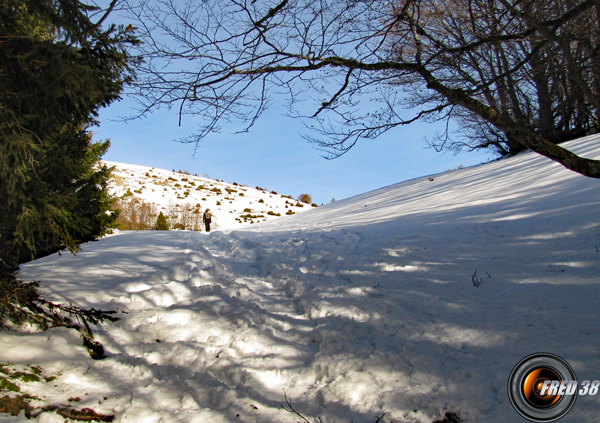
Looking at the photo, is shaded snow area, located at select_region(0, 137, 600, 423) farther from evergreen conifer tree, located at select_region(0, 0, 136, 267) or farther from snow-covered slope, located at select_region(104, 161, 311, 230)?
snow-covered slope, located at select_region(104, 161, 311, 230)

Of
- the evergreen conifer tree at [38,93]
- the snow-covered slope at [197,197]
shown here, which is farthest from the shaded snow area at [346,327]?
the snow-covered slope at [197,197]

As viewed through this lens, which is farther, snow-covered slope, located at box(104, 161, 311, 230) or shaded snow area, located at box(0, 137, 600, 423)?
snow-covered slope, located at box(104, 161, 311, 230)

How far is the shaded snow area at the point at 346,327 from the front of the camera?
Result: 2246 mm

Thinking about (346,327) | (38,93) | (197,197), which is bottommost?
(346,327)

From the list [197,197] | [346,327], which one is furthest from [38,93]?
[197,197]

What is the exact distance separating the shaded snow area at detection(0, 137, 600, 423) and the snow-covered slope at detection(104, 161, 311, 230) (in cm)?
1513

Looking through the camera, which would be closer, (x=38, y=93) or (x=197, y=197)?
(x=38, y=93)

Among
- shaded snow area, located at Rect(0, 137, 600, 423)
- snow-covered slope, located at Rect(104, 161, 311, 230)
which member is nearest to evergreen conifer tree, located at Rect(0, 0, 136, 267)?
shaded snow area, located at Rect(0, 137, 600, 423)

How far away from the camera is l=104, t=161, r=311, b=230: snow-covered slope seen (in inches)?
808

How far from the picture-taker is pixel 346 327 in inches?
125

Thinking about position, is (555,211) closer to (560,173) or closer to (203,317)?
(560,173)

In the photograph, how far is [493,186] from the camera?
8.23 meters

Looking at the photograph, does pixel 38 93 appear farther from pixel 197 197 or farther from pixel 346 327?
pixel 197 197

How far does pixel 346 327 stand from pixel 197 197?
23.1 m
